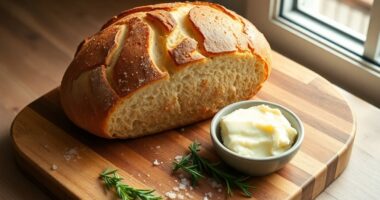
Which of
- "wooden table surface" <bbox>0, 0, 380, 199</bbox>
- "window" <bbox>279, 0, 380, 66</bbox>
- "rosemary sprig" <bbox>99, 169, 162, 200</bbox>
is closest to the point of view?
"rosemary sprig" <bbox>99, 169, 162, 200</bbox>

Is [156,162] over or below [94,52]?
below

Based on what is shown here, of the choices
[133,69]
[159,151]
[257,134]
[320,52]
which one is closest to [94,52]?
[133,69]

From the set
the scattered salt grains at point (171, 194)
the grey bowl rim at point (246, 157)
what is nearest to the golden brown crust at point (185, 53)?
the grey bowl rim at point (246, 157)

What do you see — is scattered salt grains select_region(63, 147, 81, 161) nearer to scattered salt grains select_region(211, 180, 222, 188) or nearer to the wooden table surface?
the wooden table surface

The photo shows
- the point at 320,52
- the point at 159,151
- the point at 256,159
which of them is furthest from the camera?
the point at 320,52

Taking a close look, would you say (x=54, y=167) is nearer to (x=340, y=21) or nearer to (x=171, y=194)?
(x=171, y=194)

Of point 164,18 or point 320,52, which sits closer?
point 164,18

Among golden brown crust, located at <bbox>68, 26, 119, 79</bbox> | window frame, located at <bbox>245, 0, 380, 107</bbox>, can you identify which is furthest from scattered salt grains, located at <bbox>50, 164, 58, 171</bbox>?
window frame, located at <bbox>245, 0, 380, 107</bbox>

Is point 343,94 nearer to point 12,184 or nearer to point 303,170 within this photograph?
point 303,170
